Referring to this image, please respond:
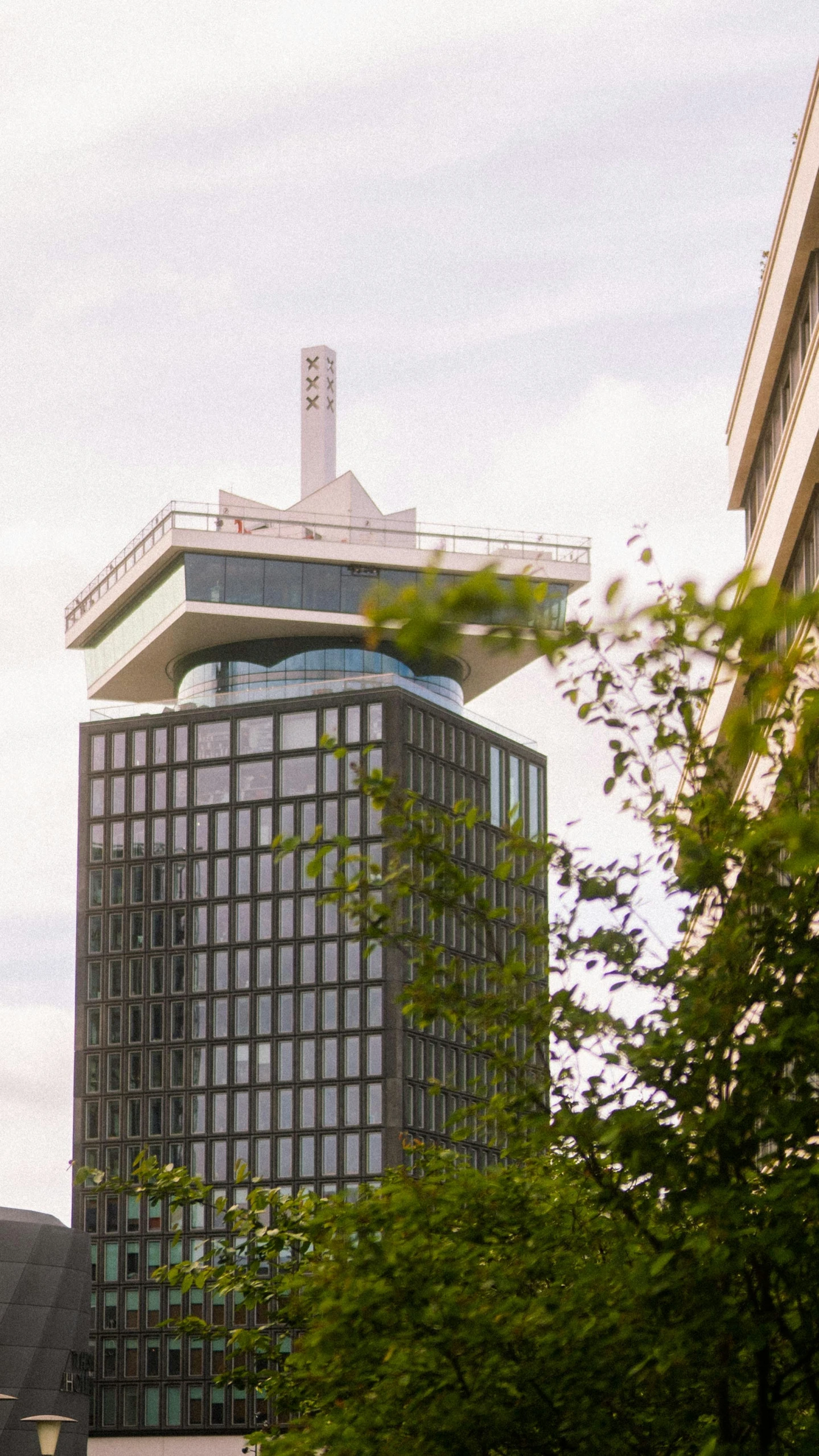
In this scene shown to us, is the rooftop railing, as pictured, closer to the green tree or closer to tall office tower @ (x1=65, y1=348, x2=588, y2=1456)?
tall office tower @ (x1=65, y1=348, x2=588, y2=1456)

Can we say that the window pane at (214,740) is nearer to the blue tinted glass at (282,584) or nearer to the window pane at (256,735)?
the window pane at (256,735)

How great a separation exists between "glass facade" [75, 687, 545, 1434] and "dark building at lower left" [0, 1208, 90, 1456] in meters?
15.2

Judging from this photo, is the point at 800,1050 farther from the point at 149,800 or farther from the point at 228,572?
the point at 149,800

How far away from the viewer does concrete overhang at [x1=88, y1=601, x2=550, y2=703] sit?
125125 mm

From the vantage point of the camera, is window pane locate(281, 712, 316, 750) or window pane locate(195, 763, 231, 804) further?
window pane locate(195, 763, 231, 804)

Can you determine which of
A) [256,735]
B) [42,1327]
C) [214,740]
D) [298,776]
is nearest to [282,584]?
[256,735]

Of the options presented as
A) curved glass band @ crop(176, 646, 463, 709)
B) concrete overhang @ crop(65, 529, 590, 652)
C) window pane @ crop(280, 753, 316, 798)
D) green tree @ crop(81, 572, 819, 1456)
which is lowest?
green tree @ crop(81, 572, 819, 1456)

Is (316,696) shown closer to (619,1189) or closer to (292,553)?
(292,553)

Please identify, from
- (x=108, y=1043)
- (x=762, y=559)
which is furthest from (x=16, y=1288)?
(x=762, y=559)

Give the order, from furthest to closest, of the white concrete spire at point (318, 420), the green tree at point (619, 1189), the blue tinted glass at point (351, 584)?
the white concrete spire at point (318, 420) → the blue tinted glass at point (351, 584) → the green tree at point (619, 1189)

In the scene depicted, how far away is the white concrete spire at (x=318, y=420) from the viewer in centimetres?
12975

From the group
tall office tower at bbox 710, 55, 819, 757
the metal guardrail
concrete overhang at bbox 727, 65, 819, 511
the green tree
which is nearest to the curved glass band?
the metal guardrail

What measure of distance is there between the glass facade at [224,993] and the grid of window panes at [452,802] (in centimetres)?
20

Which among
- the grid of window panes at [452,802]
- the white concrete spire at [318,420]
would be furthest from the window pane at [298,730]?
the white concrete spire at [318,420]
